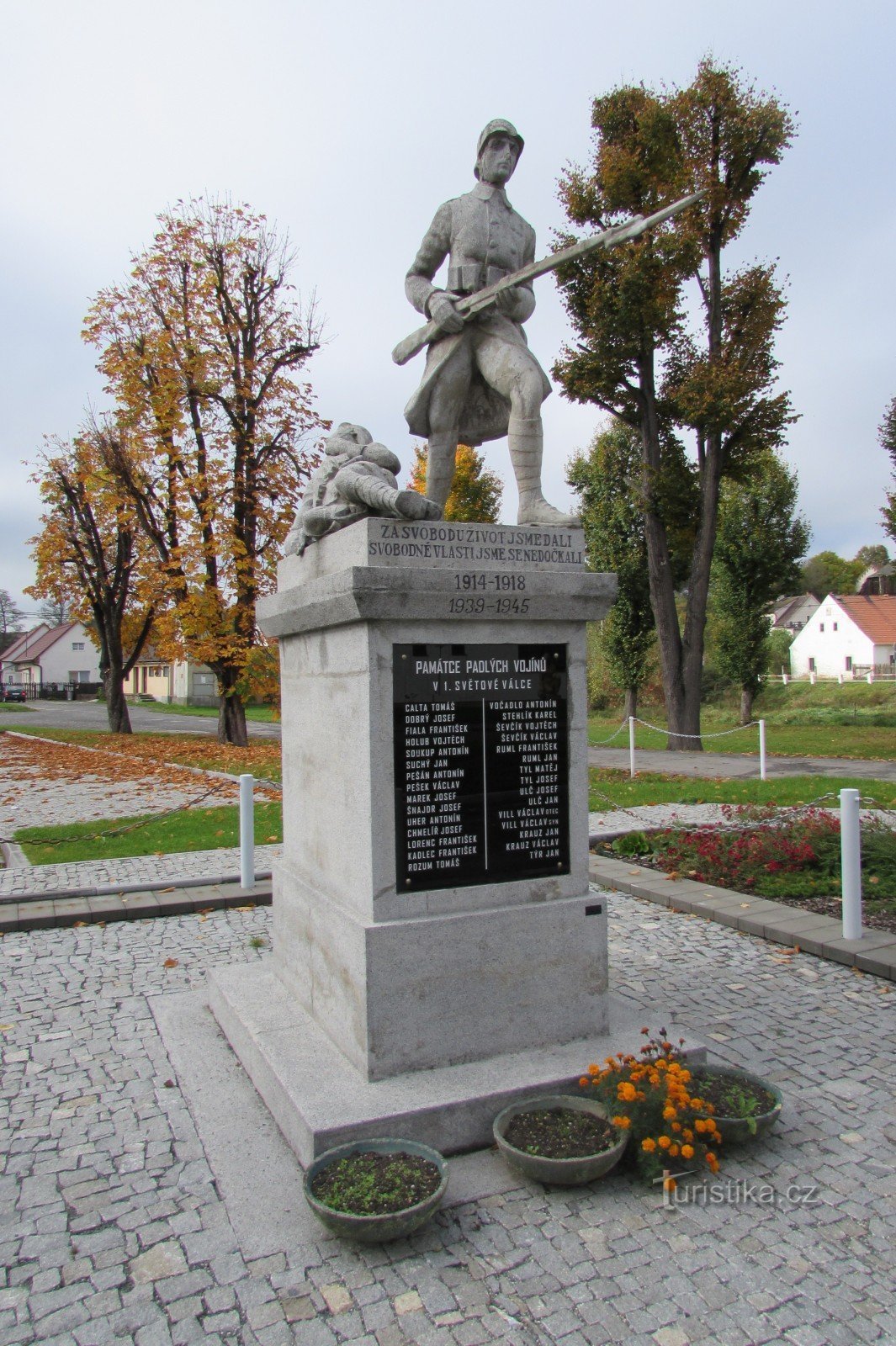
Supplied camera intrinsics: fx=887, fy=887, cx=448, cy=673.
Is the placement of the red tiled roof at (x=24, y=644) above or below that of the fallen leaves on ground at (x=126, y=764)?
above

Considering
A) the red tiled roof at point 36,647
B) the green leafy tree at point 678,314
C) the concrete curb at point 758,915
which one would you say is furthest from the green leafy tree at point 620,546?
the red tiled roof at point 36,647

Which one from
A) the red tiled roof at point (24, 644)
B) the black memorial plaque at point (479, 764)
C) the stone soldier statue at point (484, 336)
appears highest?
the red tiled roof at point (24, 644)

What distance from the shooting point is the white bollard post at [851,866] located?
5645mm

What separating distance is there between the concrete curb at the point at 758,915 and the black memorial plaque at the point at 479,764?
270cm

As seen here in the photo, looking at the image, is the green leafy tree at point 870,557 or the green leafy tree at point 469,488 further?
the green leafy tree at point 870,557

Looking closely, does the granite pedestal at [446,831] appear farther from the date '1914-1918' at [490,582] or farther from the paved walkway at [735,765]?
the paved walkway at [735,765]

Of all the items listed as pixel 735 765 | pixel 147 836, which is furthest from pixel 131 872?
pixel 735 765

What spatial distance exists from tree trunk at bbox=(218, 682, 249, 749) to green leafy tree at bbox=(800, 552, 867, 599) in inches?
2632

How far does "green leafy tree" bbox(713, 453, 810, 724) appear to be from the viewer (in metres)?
29.5

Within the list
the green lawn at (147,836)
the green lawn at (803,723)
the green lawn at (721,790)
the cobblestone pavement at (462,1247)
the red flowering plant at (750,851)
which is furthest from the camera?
the green lawn at (803,723)

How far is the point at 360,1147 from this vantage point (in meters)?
3.09

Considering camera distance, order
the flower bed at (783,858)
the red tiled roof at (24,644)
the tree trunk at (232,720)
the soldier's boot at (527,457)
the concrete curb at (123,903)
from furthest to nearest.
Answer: the red tiled roof at (24,644) < the tree trunk at (232,720) < the flower bed at (783,858) < the concrete curb at (123,903) < the soldier's boot at (527,457)

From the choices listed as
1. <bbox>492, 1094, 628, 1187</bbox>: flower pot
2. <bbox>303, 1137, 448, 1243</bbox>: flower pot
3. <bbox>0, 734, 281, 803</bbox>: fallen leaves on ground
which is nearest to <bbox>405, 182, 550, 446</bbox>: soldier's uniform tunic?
<bbox>492, 1094, 628, 1187</bbox>: flower pot

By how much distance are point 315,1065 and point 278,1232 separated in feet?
2.57
